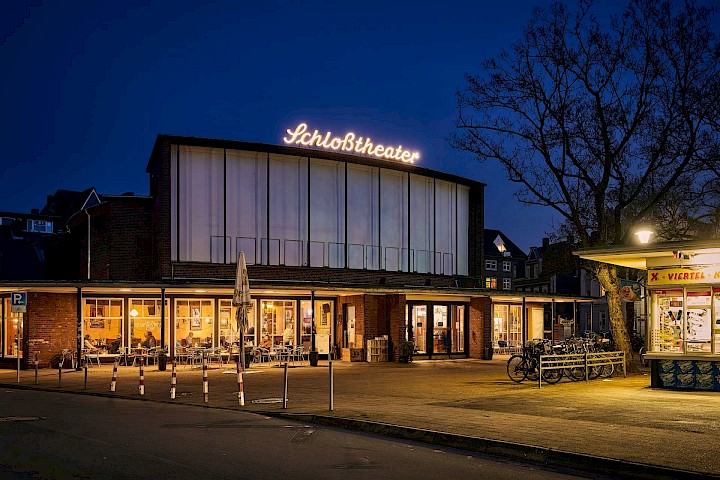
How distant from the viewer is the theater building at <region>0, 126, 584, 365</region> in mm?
32406

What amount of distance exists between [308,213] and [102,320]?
10.3 m

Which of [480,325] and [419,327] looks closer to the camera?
[419,327]

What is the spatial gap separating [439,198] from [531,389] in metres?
22.2

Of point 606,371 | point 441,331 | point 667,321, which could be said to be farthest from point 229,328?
point 667,321

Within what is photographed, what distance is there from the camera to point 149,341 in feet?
106

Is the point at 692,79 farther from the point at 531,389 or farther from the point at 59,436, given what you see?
the point at 59,436

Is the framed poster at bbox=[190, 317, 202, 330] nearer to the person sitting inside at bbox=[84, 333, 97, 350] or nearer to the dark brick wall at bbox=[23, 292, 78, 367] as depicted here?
the person sitting inside at bbox=[84, 333, 97, 350]

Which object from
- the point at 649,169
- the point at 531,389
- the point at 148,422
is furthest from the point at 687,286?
the point at 148,422

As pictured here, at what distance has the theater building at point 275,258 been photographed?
32406mm

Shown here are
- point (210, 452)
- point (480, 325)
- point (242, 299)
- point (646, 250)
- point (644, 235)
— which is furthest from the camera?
point (480, 325)

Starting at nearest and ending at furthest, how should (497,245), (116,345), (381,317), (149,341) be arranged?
(116,345) → (149,341) → (381,317) → (497,245)

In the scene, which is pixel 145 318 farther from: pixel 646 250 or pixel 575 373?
pixel 646 250

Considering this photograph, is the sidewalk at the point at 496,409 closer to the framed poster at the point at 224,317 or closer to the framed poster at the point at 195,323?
the framed poster at the point at 195,323

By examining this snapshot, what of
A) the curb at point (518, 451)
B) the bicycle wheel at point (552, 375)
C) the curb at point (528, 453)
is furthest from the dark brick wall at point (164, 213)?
the curb at point (528, 453)
